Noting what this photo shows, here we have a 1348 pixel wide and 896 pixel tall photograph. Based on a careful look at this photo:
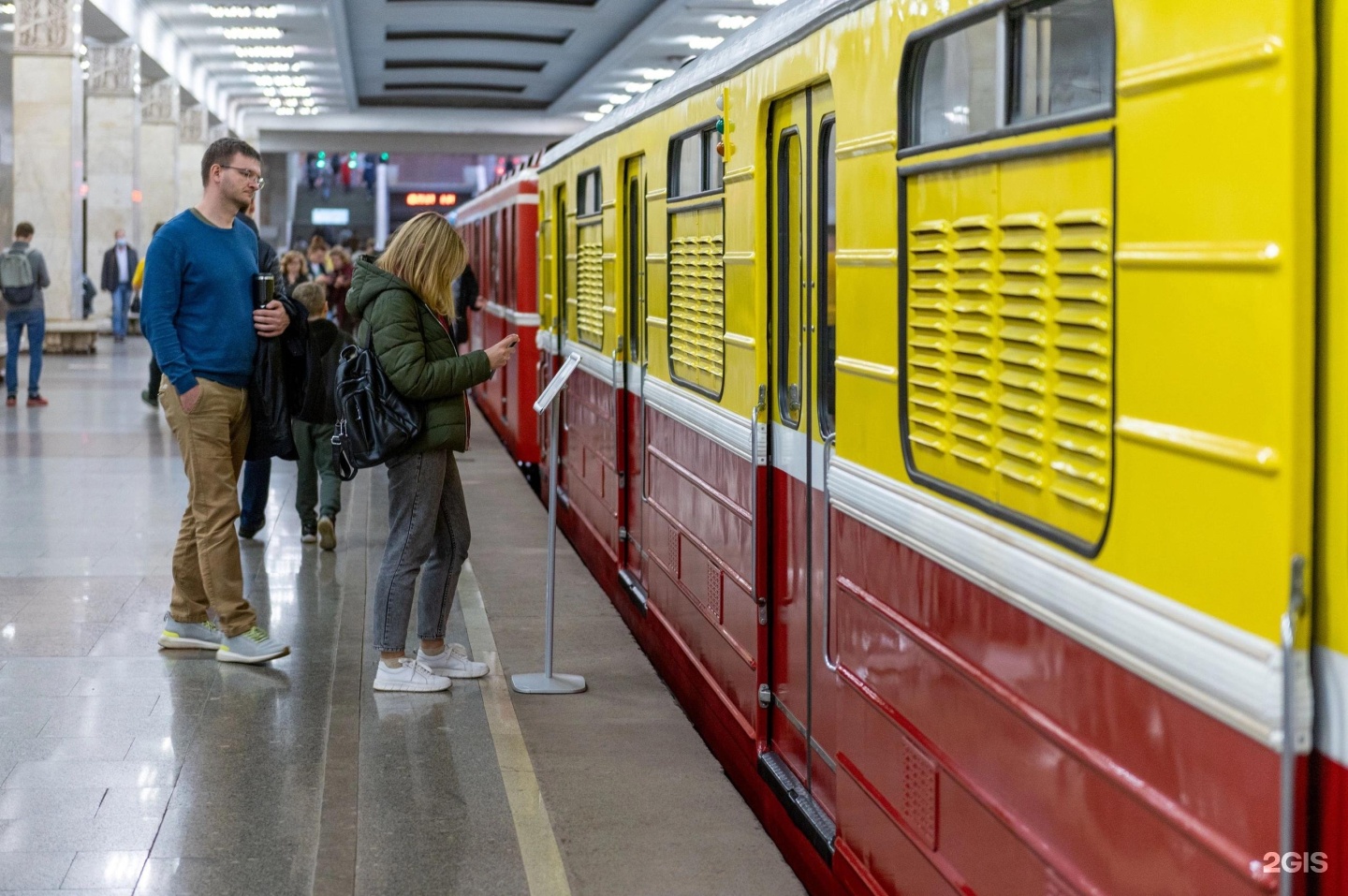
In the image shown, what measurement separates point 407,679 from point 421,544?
534 mm

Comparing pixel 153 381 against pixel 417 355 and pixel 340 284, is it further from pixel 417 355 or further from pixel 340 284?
pixel 417 355

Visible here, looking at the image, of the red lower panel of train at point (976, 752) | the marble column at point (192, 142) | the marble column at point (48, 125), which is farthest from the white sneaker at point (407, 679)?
the marble column at point (192, 142)

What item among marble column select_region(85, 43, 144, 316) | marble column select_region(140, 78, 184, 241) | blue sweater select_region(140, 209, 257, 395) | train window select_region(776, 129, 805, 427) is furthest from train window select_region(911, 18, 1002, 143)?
marble column select_region(140, 78, 184, 241)

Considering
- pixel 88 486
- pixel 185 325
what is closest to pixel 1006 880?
pixel 185 325

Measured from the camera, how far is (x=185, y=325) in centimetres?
618

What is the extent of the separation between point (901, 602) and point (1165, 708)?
46.5 inches

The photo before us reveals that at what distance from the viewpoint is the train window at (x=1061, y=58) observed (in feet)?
8.30

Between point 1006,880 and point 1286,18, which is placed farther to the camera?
point 1006,880

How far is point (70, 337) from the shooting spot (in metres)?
25.7

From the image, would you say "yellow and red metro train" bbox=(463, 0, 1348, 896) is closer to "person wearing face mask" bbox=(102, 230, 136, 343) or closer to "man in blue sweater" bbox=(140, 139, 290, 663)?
"man in blue sweater" bbox=(140, 139, 290, 663)

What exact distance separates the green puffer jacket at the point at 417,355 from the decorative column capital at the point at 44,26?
2026cm

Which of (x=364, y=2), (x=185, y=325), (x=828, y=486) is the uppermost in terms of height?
(x=364, y=2)

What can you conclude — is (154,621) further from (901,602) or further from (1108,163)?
(1108,163)

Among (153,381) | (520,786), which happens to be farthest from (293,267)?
(520,786)
